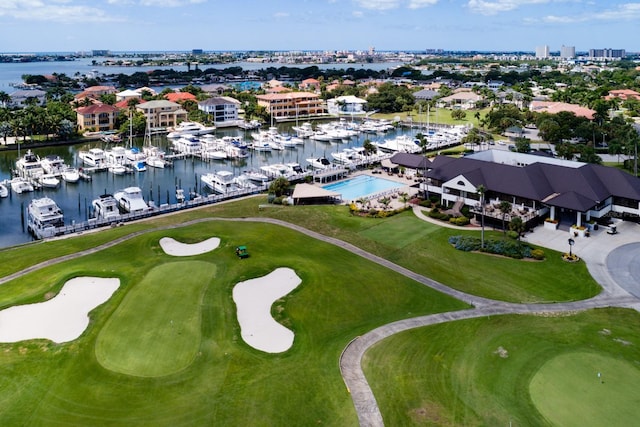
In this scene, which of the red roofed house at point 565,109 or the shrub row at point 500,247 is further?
the red roofed house at point 565,109

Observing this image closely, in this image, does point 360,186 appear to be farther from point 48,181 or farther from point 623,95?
point 623,95

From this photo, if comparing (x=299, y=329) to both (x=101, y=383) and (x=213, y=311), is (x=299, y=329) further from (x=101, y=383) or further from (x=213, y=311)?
(x=101, y=383)

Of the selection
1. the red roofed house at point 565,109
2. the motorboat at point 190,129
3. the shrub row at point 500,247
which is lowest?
the shrub row at point 500,247

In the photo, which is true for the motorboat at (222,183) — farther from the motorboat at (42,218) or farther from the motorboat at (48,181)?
the motorboat at (48,181)

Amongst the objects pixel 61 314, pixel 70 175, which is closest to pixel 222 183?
pixel 70 175

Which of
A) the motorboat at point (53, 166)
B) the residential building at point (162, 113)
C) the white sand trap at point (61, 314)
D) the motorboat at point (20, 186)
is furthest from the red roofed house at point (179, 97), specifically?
the white sand trap at point (61, 314)

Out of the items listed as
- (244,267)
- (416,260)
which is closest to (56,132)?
(244,267)

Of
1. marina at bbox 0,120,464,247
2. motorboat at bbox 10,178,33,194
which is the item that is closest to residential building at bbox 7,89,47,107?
marina at bbox 0,120,464,247
